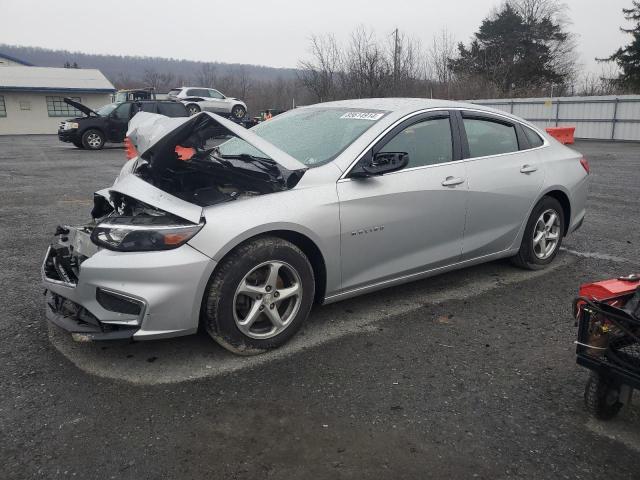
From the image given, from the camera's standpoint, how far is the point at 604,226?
23.5 ft

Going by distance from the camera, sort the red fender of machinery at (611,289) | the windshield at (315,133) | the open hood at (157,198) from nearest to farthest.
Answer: the red fender of machinery at (611,289) → the open hood at (157,198) → the windshield at (315,133)

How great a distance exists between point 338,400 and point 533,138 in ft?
11.4

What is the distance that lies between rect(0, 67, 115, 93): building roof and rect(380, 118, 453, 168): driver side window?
123ft

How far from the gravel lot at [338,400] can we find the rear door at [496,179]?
0.50 metres

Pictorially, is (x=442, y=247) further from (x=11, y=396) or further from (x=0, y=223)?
(x=0, y=223)

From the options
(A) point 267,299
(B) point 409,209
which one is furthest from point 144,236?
(B) point 409,209

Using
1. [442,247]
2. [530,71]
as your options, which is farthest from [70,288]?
[530,71]

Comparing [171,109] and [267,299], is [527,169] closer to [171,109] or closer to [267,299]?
[267,299]

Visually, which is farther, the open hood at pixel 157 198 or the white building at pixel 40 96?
the white building at pixel 40 96

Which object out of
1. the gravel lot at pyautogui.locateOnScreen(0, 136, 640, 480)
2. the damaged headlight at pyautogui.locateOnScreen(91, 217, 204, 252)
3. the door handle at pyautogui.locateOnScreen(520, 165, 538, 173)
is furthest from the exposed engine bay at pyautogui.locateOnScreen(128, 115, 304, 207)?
the door handle at pyautogui.locateOnScreen(520, 165, 538, 173)

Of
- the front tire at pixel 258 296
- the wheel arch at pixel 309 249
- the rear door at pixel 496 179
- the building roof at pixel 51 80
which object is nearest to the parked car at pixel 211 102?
the building roof at pixel 51 80

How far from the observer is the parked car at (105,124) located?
19.9 meters

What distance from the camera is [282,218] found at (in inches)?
Answer: 135

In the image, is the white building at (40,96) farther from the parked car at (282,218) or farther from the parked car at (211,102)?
the parked car at (282,218)
